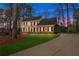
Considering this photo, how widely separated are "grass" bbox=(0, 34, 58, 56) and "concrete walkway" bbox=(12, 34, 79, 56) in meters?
0.04

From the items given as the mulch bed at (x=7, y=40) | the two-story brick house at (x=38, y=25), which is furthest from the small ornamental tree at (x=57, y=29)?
the mulch bed at (x=7, y=40)

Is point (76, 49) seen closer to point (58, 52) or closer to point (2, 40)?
point (58, 52)

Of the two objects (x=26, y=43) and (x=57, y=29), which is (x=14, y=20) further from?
(x=57, y=29)

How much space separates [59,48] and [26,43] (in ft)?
1.21

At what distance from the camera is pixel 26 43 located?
5.69 metres

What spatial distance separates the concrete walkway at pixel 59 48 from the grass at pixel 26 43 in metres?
0.04

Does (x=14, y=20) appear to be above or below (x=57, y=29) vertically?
above

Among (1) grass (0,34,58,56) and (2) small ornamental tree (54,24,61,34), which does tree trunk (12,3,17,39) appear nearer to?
(1) grass (0,34,58,56)

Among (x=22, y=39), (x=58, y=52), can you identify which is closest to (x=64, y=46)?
(x=58, y=52)

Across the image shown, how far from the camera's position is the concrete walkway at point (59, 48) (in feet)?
18.6

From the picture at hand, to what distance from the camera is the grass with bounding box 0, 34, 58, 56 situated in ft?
18.5

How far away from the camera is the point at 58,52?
567 cm

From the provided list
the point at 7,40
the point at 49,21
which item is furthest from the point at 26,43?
the point at 49,21

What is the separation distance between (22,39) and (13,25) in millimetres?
184
